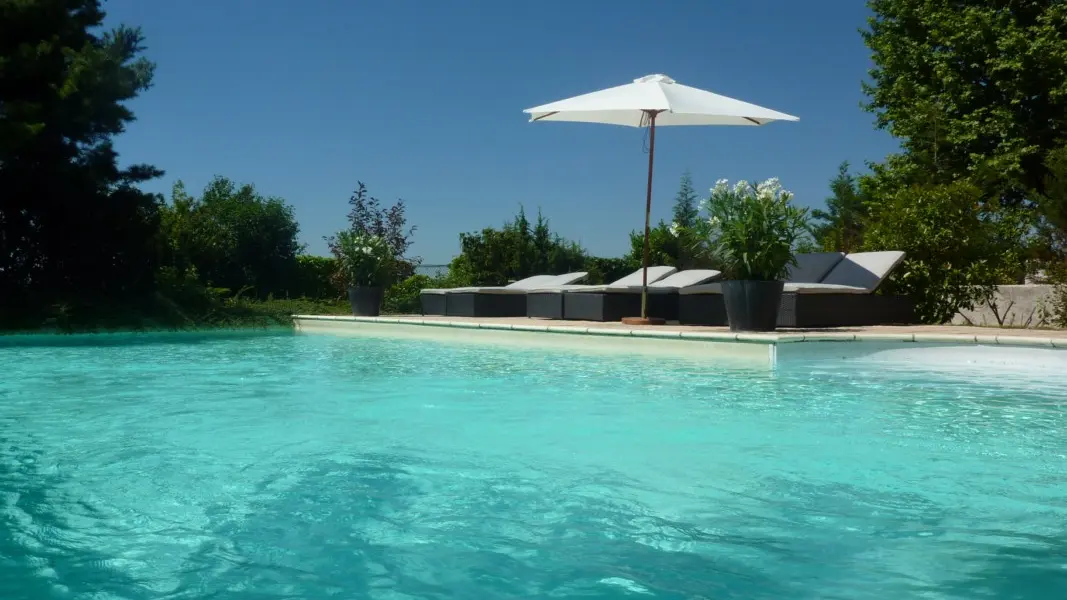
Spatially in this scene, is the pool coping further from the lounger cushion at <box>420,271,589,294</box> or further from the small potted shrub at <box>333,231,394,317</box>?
the small potted shrub at <box>333,231,394,317</box>

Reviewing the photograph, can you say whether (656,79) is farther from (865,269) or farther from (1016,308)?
(1016,308)

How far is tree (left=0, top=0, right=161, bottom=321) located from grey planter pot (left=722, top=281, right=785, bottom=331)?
946cm

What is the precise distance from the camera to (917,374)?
7.66m

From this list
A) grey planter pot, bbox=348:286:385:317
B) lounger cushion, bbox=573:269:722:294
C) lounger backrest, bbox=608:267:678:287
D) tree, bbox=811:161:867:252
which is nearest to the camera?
lounger cushion, bbox=573:269:722:294

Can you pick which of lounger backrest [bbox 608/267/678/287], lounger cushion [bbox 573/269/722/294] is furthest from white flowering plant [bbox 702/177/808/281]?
lounger backrest [bbox 608/267/678/287]

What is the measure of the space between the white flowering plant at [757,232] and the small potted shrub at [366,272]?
282 inches

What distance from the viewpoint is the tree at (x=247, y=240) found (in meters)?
18.2

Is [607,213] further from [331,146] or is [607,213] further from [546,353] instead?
[546,353]

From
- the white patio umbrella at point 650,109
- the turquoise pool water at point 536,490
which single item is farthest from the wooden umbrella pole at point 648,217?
the turquoise pool water at point 536,490

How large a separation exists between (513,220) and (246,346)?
9.02m

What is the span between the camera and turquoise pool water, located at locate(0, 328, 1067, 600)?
2633mm

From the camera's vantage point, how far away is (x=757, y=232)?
9.75 metres

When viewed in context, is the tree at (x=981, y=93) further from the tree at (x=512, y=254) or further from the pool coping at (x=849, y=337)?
the pool coping at (x=849, y=337)

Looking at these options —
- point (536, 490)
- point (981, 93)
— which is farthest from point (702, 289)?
point (981, 93)
